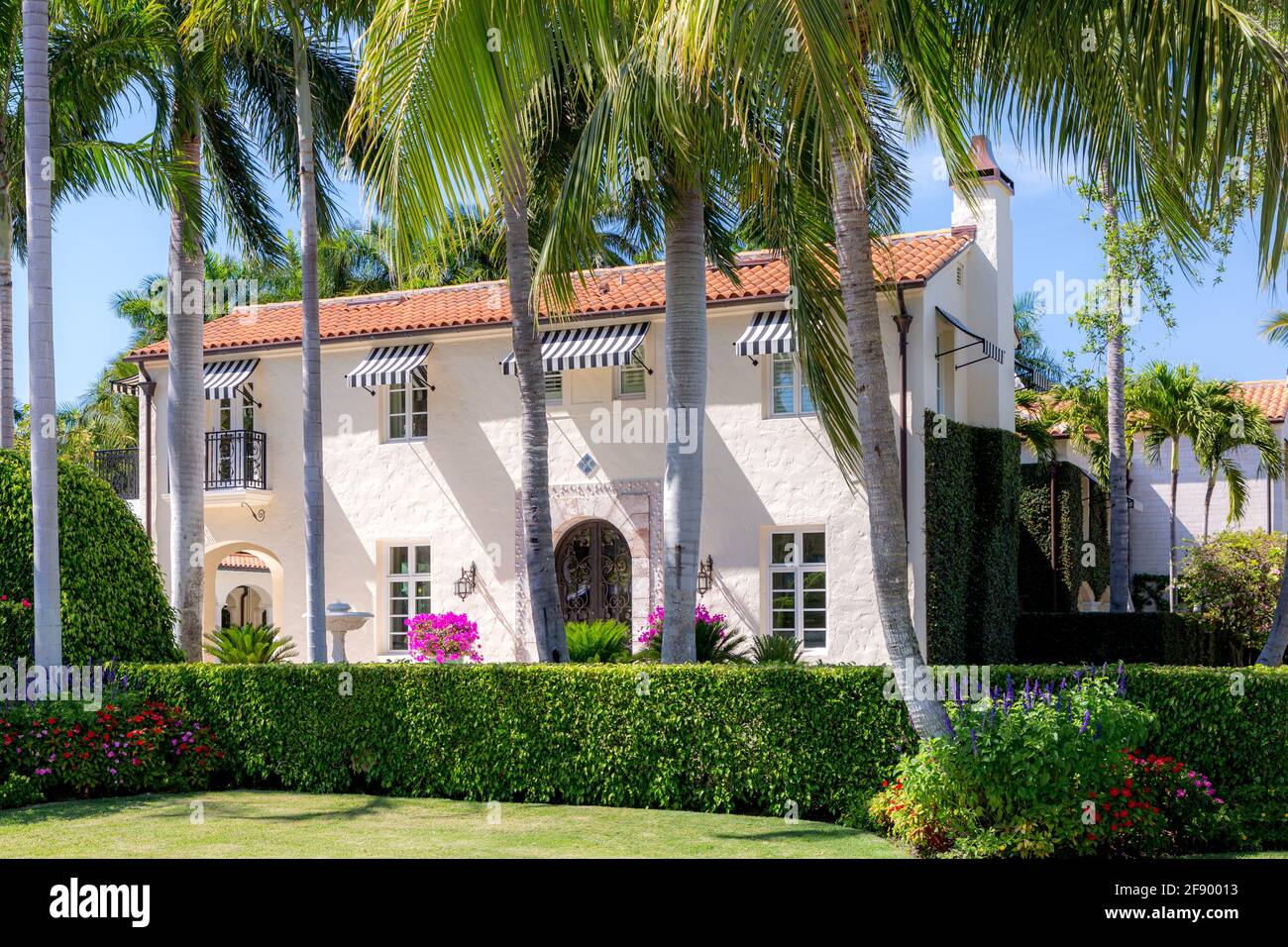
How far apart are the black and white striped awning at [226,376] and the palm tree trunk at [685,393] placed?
1206 centimetres

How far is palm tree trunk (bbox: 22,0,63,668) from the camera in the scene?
43.3 ft

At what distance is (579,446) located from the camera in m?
21.4

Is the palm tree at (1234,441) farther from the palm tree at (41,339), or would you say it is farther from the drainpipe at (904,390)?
the palm tree at (41,339)

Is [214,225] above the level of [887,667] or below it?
above

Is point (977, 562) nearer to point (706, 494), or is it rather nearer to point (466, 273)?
point (706, 494)

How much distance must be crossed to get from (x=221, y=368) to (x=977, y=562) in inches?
562

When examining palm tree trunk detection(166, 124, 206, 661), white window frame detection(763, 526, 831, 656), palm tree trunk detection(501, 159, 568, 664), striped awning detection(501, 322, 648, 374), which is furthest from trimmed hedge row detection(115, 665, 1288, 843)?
striped awning detection(501, 322, 648, 374)

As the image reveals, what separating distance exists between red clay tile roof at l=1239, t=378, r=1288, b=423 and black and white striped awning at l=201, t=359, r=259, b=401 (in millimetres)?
24576

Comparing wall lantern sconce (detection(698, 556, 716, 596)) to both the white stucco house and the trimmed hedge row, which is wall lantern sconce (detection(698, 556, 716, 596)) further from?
the trimmed hedge row

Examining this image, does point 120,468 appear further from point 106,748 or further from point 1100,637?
point 1100,637

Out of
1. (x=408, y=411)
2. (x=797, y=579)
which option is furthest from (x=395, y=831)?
(x=408, y=411)

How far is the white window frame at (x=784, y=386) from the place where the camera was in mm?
19891

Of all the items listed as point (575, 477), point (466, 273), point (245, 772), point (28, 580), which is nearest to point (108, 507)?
point (28, 580)

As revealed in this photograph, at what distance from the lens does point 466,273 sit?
1478 inches
